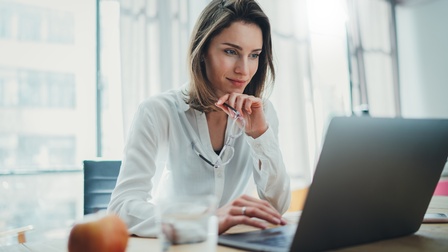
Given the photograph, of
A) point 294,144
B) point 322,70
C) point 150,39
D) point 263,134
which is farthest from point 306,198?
point 322,70

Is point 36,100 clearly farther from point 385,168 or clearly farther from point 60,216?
point 385,168

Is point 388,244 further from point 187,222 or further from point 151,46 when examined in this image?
point 151,46

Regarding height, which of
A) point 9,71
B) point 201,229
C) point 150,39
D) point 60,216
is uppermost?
point 150,39

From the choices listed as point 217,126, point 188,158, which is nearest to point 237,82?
point 217,126

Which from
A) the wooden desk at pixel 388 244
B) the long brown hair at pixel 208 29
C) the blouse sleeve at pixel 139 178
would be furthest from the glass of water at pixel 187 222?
the long brown hair at pixel 208 29

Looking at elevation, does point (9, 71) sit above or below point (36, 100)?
above

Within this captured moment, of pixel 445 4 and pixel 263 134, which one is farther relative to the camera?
pixel 445 4

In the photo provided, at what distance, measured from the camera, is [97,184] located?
1529 millimetres

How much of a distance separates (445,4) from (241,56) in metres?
4.33

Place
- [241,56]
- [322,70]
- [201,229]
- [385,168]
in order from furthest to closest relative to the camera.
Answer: [322,70]
[241,56]
[385,168]
[201,229]

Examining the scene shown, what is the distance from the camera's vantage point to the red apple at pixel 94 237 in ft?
1.83

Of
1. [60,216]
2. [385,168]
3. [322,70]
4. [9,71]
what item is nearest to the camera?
[385,168]

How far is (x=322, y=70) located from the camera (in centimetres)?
442

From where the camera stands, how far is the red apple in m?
0.56
